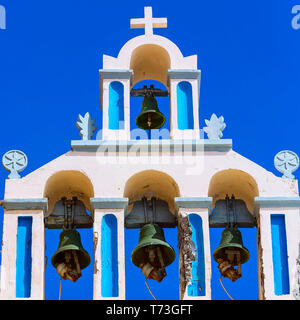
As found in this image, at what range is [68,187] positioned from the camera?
29.2m

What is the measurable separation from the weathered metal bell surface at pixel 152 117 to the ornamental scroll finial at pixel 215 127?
1.19 metres

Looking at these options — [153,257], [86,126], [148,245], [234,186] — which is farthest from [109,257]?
[234,186]

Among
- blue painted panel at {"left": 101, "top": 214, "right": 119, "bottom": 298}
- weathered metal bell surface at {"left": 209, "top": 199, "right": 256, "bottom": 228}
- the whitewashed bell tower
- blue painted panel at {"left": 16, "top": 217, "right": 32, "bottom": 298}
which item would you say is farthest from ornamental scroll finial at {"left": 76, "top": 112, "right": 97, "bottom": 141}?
weathered metal bell surface at {"left": 209, "top": 199, "right": 256, "bottom": 228}

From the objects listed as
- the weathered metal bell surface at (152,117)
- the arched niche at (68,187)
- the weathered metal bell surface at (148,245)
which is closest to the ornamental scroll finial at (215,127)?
the weathered metal bell surface at (152,117)

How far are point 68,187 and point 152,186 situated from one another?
1385 mm

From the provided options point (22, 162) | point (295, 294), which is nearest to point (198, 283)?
point (295, 294)

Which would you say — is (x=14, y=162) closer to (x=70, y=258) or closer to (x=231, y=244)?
(x=70, y=258)

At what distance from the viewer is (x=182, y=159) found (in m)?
28.9

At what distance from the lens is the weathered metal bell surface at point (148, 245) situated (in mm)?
28297

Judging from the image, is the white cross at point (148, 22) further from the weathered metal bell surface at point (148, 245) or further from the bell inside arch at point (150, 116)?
the weathered metal bell surface at point (148, 245)

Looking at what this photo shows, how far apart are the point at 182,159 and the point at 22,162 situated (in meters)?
2.61

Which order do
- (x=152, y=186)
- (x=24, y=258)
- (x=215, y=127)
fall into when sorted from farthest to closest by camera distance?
1. (x=215, y=127)
2. (x=152, y=186)
3. (x=24, y=258)
